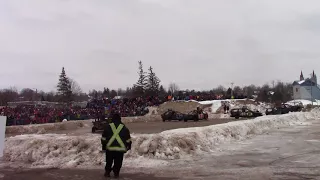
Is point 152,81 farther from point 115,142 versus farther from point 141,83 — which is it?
point 115,142

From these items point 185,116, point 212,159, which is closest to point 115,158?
point 212,159

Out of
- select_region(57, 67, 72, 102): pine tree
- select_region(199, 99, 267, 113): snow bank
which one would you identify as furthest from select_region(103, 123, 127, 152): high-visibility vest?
select_region(57, 67, 72, 102): pine tree

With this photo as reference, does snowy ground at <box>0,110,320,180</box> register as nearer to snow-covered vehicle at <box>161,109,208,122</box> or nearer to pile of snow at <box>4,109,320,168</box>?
pile of snow at <box>4,109,320,168</box>

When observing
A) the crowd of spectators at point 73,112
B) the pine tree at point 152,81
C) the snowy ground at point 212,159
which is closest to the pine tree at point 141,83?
the pine tree at point 152,81

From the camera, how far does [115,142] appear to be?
31.8 feet

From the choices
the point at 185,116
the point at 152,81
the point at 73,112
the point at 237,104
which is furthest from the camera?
the point at 152,81

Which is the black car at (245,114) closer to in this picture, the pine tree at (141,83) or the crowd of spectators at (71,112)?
the crowd of spectators at (71,112)

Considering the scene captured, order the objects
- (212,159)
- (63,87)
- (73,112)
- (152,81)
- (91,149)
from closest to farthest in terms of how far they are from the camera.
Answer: (212,159) → (91,149) → (73,112) → (63,87) → (152,81)

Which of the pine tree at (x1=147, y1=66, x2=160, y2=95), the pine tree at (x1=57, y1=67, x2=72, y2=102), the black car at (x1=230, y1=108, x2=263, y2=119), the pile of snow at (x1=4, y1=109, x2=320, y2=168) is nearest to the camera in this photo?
the pile of snow at (x1=4, y1=109, x2=320, y2=168)

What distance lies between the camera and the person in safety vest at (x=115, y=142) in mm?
9680

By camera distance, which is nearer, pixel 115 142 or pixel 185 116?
pixel 115 142

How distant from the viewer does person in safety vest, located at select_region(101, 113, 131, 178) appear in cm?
968

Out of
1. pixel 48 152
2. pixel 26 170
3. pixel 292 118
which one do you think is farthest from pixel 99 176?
pixel 292 118

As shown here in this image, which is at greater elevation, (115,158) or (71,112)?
(71,112)
